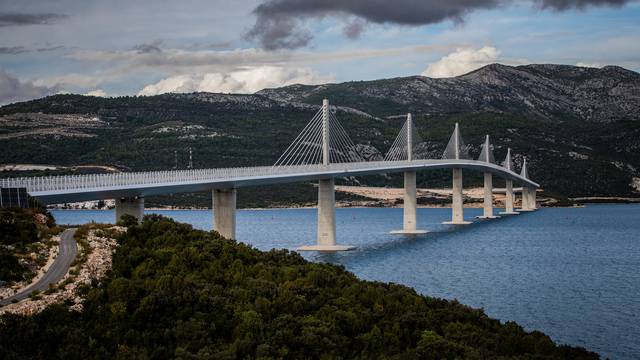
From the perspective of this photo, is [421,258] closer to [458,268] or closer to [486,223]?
[458,268]

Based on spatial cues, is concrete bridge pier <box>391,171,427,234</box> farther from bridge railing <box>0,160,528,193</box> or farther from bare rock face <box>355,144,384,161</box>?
bare rock face <box>355,144,384,161</box>

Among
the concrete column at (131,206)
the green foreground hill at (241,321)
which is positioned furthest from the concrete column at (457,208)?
the green foreground hill at (241,321)

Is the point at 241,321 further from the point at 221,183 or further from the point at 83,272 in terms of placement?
the point at 221,183

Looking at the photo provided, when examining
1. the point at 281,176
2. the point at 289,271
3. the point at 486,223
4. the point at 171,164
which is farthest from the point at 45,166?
the point at 289,271

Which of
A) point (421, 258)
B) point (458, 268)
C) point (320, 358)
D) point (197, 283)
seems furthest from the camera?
point (421, 258)

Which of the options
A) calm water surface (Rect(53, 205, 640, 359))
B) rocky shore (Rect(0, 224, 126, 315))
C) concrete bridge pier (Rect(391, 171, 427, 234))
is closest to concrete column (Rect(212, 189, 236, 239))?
calm water surface (Rect(53, 205, 640, 359))
